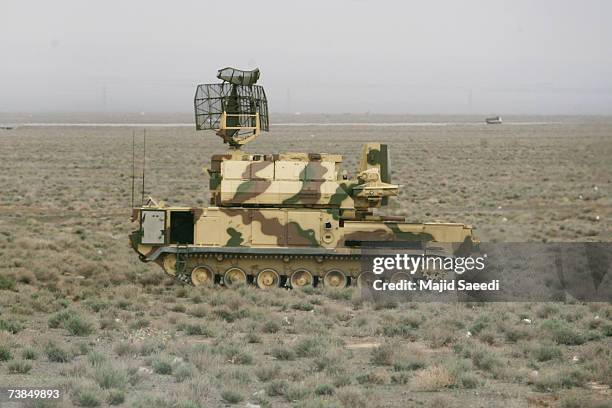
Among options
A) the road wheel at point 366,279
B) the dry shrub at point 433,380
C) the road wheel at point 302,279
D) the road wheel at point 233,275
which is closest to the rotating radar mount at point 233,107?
the road wheel at point 233,275

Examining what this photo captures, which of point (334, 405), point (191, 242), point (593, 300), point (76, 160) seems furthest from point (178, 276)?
point (76, 160)

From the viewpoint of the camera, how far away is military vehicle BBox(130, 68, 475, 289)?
66.3 feet

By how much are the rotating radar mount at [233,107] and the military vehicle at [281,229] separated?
645mm

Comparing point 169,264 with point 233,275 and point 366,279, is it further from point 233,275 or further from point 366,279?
point 366,279

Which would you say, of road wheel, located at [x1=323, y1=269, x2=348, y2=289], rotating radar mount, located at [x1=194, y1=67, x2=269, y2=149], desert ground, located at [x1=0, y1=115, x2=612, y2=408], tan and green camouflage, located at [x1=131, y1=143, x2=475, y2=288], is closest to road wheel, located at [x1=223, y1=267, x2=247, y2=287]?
tan and green camouflage, located at [x1=131, y1=143, x2=475, y2=288]

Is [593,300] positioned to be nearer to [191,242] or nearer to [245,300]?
[245,300]

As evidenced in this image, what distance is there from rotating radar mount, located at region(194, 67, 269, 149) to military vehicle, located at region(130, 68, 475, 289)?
645 mm

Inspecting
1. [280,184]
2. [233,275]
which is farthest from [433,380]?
[280,184]

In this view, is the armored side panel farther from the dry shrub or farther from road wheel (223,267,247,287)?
the dry shrub

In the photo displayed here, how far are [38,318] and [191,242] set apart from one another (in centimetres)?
421

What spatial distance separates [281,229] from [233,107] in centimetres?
319

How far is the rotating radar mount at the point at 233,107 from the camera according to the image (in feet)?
70.6

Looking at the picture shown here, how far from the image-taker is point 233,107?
71.2 ft

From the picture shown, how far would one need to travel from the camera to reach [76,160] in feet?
216
